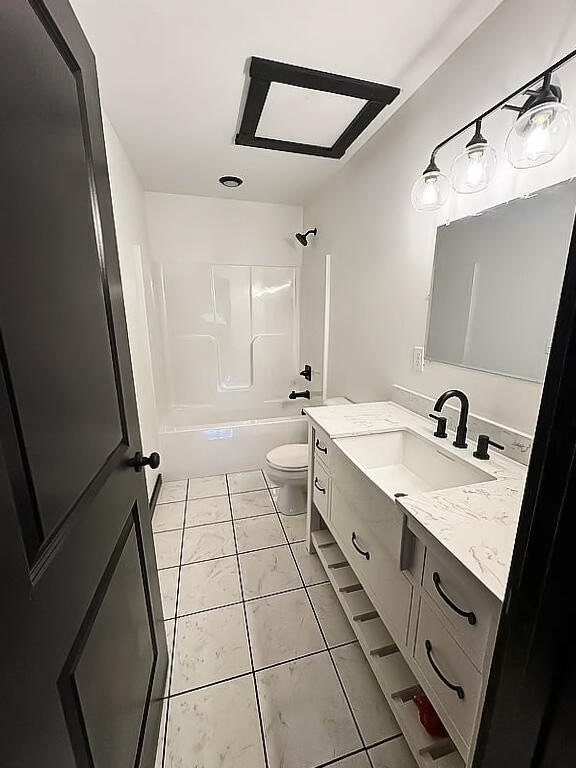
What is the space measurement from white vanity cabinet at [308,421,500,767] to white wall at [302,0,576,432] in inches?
24.4

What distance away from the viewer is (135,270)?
230cm

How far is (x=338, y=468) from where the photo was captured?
1466 millimetres

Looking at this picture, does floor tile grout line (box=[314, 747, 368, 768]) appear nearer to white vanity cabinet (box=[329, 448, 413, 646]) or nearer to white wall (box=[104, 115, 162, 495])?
white vanity cabinet (box=[329, 448, 413, 646])

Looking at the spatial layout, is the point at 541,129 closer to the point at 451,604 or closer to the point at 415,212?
the point at 415,212

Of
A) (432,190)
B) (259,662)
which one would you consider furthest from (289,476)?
(432,190)

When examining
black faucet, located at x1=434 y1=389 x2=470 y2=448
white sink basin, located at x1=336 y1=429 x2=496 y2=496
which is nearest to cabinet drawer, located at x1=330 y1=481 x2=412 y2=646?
white sink basin, located at x1=336 y1=429 x2=496 y2=496

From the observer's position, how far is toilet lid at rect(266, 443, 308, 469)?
7.46 feet

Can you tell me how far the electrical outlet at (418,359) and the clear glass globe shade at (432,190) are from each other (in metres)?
0.65

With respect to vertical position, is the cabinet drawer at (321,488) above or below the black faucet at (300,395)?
below

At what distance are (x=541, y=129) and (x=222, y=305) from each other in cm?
274

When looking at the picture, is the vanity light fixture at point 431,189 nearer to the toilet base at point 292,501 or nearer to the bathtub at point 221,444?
the toilet base at point 292,501

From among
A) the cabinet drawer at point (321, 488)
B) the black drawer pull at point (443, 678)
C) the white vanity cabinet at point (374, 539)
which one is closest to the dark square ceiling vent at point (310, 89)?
the white vanity cabinet at point (374, 539)

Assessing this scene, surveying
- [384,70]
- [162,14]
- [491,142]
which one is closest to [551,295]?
[491,142]

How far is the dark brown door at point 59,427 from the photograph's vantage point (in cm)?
45
